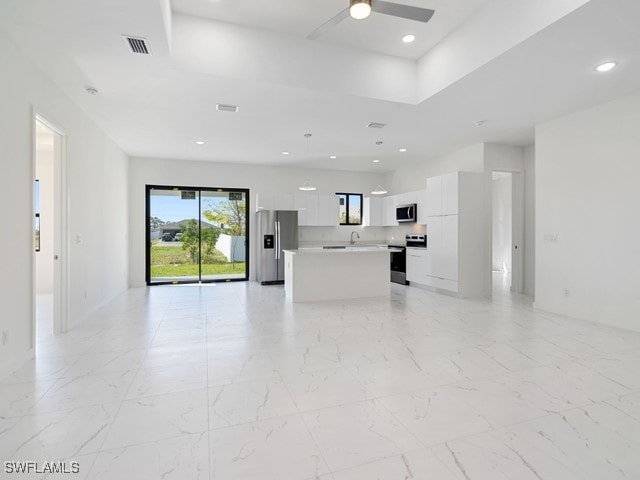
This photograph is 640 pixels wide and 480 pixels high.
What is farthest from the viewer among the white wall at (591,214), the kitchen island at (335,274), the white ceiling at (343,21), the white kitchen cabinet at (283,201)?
the white kitchen cabinet at (283,201)

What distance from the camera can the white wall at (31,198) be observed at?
9.48 feet

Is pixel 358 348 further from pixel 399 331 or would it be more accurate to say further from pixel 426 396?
pixel 426 396

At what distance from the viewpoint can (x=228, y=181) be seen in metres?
8.14

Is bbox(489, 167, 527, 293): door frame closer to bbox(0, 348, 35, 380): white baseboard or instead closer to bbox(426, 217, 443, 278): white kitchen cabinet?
bbox(426, 217, 443, 278): white kitchen cabinet

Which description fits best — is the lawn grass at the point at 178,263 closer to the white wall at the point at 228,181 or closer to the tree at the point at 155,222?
the white wall at the point at 228,181

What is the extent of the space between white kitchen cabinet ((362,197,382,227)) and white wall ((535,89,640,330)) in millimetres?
4110

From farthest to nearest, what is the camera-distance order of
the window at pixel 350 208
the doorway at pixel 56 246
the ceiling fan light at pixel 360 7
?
the window at pixel 350 208, the doorway at pixel 56 246, the ceiling fan light at pixel 360 7

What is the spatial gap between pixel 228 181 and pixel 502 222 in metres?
8.48

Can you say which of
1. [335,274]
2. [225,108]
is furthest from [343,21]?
[335,274]

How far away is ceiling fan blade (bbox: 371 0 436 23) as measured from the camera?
8.11 feet

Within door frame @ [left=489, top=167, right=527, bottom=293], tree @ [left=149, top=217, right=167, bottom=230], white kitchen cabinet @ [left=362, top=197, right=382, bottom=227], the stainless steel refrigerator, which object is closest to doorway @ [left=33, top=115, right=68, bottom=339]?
tree @ [left=149, top=217, right=167, bottom=230]

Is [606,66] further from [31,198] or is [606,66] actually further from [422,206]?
[31,198]

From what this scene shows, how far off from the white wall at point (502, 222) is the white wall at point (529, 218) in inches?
163

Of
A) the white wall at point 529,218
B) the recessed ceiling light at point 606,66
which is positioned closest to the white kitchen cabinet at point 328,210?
the white wall at point 529,218
